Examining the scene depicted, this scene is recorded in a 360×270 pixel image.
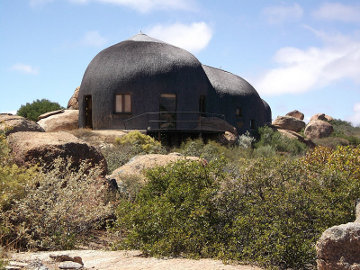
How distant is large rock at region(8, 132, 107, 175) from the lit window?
14973mm

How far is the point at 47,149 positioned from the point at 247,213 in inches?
194

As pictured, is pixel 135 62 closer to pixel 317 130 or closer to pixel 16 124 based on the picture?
pixel 16 124

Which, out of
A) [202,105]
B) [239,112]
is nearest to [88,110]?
[202,105]

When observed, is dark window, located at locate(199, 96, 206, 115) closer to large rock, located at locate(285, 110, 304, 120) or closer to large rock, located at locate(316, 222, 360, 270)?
large rock, located at locate(285, 110, 304, 120)

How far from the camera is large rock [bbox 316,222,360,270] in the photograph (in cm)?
545

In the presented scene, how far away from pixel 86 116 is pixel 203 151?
10.4 metres

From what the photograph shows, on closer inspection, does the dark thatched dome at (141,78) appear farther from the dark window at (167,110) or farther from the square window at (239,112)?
the square window at (239,112)

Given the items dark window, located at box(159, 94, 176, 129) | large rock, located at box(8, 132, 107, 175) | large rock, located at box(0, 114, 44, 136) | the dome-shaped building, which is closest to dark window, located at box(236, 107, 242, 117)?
the dome-shaped building

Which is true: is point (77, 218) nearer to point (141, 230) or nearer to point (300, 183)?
point (141, 230)

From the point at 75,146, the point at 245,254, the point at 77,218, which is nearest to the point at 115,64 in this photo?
the point at 75,146

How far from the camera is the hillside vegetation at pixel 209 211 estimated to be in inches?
264

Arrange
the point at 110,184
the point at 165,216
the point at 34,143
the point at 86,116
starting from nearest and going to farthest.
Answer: the point at 165,216
the point at 34,143
the point at 110,184
the point at 86,116

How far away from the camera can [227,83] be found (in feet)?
101

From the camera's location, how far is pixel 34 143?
10.2 m
